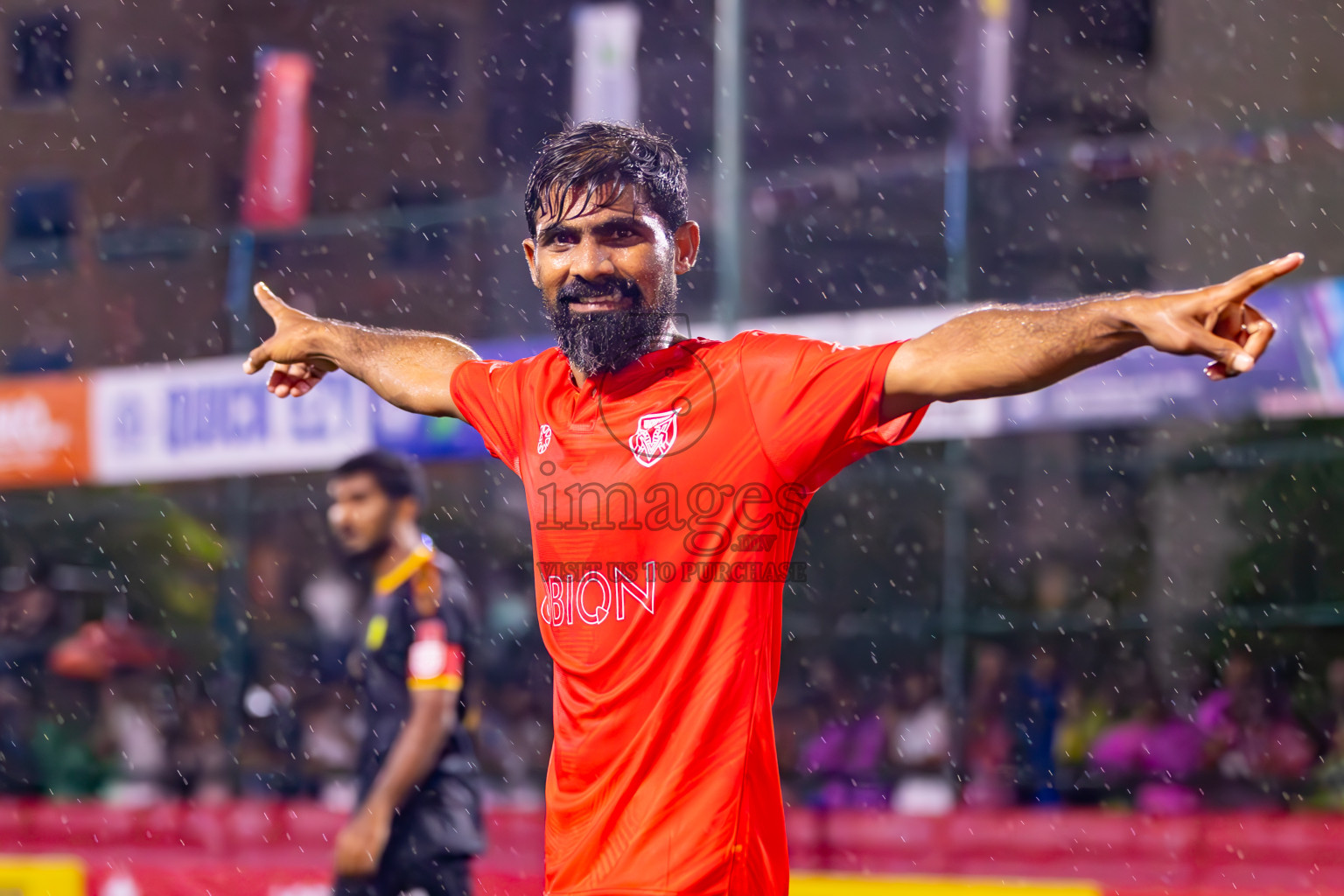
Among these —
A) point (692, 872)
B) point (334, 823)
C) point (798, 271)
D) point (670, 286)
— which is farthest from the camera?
point (798, 271)

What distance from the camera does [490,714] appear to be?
418 inches

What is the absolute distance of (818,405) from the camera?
261 centimetres

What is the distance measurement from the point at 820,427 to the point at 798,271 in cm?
1022

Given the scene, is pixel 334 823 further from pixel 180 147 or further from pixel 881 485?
pixel 180 147

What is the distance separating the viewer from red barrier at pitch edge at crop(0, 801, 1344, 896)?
558 centimetres

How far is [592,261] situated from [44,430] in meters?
10.1

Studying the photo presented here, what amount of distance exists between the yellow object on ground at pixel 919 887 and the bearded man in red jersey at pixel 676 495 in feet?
8.69

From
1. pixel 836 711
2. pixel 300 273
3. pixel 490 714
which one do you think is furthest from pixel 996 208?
pixel 300 273

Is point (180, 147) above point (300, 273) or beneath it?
above

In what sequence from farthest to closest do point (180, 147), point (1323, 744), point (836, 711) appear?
point (180, 147) → point (836, 711) → point (1323, 744)

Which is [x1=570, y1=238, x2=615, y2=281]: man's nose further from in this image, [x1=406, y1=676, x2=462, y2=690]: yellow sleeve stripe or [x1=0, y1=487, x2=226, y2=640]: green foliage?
[x1=0, y1=487, x2=226, y2=640]: green foliage

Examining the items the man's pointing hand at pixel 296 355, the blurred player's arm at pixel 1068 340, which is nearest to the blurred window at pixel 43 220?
the man's pointing hand at pixel 296 355

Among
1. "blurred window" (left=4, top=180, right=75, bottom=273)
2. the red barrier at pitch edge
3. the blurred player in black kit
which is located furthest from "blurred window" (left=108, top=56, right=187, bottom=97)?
the blurred player in black kit

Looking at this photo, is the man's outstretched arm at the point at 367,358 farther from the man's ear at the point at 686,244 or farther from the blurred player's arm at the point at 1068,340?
the blurred player's arm at the point at 1068,340
